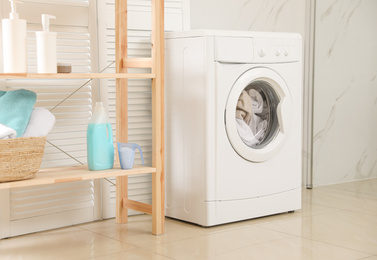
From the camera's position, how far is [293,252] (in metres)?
2.22

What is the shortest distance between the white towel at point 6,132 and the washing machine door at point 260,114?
0.95 meters

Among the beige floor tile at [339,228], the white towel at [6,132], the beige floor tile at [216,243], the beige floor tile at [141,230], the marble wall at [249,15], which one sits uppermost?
the marble wall at [249,15]

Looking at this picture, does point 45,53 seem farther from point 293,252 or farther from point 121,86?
point 293,252

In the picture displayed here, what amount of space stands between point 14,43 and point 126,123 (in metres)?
0.75

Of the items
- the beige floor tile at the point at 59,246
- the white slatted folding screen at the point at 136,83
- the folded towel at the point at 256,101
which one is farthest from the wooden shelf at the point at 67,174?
the folded towel at the point at 256,101

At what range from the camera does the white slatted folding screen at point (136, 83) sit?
2756mm

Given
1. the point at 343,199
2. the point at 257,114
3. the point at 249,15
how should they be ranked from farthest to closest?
the point at 249,15, the point at 343,199, the point at 257,114

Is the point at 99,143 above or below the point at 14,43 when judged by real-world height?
below

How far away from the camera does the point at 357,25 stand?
3.36m

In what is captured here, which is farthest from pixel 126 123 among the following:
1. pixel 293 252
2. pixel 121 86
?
pixel 293 252

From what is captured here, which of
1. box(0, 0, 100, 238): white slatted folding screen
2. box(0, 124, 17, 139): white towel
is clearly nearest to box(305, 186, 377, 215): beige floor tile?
box(0, 0, 100, 238): white slatted folding screen

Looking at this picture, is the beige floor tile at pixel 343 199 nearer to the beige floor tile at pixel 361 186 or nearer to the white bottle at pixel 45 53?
the beige floor tile at pixel 361 186

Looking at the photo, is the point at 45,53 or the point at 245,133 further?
the point at 245,133

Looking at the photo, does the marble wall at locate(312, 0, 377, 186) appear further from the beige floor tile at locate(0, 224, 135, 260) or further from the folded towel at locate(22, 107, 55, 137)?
the folded towel at locate(22, 107, 55, 137)
